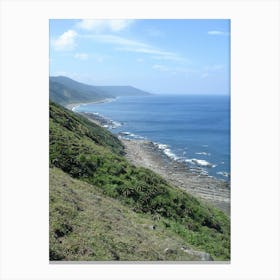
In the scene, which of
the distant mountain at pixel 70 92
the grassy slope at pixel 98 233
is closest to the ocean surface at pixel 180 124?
the distant mountain at pixel 70 92

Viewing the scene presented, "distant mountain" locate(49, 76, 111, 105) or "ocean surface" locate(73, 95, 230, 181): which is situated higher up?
"distant mountain" locate(49, 76, 111, 105)

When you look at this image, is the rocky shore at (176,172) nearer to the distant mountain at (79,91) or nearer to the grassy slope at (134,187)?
the grassy slope at (134,187)

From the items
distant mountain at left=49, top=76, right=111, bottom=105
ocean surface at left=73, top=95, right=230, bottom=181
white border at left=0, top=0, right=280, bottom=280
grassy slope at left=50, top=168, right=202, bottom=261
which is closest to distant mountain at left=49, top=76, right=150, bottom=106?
distant mountain at left=49, top=76, right=111, bottom=105

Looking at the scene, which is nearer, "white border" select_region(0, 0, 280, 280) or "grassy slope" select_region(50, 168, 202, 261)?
"grassy slope" select_region(50, 168, 202, 261)

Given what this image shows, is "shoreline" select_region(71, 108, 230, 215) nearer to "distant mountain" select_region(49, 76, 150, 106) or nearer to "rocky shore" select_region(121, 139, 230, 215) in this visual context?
"rocky shore" select_region(121, 139, 230, 215)
